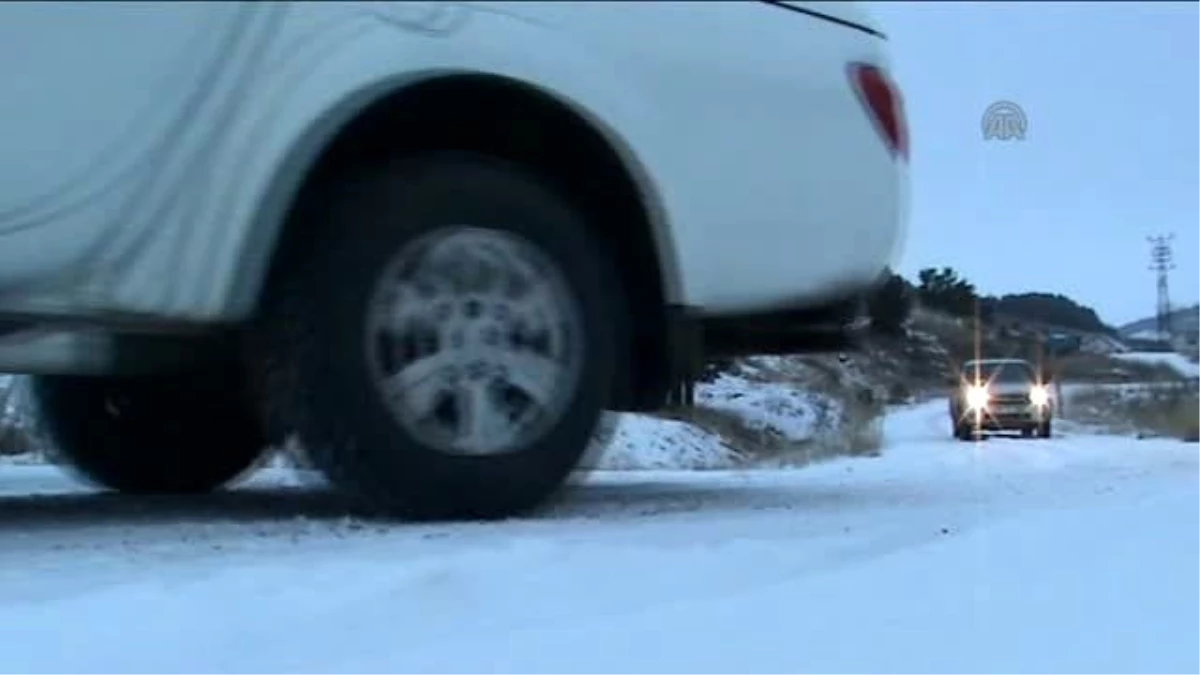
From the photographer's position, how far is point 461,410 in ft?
11.7

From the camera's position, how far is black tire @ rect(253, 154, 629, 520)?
3422mm

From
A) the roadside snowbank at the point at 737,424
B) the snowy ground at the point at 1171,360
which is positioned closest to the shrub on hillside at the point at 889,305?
the snowy ground at the point at 1171,360

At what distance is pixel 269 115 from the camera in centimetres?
337

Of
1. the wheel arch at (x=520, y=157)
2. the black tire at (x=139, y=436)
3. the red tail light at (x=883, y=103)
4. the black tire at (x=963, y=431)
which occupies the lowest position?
the black tire at (x=963, y=431)

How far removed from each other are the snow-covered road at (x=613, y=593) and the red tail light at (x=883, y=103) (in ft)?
3.13

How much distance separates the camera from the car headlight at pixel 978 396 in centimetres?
2506

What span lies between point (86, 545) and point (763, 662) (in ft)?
4.97

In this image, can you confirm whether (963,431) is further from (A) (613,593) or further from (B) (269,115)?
(A) (613,593)

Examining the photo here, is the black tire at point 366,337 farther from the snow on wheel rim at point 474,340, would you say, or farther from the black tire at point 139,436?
the black tire at point 139,436

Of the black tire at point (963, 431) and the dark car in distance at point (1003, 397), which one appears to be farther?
the dark car in distance at point (1003, 397)

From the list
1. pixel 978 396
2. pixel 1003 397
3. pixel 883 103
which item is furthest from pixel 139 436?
pixel 1003 397

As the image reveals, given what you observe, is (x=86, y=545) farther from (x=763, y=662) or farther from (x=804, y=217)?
(x=804, y=217)

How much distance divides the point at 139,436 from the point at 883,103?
8.85 ft

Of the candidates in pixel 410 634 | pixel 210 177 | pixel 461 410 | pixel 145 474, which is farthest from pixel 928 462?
pixel 410 634
